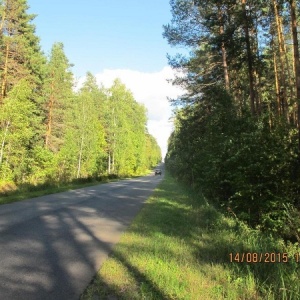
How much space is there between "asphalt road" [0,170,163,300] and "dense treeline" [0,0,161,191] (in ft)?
42.4

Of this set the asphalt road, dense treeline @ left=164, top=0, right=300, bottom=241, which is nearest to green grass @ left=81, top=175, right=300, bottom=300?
the asphalt road

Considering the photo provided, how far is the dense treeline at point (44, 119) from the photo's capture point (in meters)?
24.5

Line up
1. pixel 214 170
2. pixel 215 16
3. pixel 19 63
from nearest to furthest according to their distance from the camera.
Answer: pixel 214 170
pixel 215 16
pixel 19 63

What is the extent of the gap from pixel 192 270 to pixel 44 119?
36088mm

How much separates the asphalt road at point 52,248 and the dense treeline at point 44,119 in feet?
42.4

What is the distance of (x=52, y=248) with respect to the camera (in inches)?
284

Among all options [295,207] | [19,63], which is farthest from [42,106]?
[295,207]

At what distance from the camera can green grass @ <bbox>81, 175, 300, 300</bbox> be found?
14.6 feet

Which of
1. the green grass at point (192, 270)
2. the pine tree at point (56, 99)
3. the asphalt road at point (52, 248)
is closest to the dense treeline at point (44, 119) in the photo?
the pine tree at point (56, 99)

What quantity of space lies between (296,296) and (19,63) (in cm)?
3213

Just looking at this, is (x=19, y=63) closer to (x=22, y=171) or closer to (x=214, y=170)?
(x=22, y=171)

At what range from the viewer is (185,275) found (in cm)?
515

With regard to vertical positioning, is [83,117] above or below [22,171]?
above

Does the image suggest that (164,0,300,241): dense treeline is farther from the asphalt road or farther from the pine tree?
the pine tree
